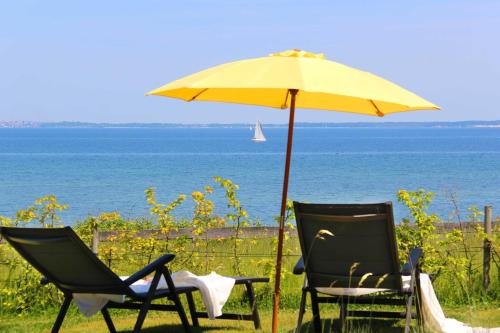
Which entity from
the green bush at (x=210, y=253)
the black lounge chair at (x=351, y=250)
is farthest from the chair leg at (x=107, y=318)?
the green bush at (x=210, y=253)

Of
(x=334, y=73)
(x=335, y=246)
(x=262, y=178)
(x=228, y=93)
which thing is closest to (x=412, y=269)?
(x=335, y=246)

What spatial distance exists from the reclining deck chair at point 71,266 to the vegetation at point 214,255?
1.94 metres

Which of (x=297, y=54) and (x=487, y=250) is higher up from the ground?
(x=297, y=54)

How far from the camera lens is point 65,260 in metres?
4.91

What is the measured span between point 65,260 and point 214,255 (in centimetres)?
365

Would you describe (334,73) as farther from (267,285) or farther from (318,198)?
(318,198)

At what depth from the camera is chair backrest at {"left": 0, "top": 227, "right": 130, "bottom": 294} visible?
475cm

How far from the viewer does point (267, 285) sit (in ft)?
24.7

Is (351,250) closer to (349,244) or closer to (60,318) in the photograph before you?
(349,244)

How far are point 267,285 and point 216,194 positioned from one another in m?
35.1

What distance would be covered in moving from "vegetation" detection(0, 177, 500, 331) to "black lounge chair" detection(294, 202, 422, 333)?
1.71m

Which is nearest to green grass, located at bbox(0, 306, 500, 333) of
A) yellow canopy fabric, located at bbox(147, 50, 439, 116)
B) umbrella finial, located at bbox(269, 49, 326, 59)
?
yellow canopy fabric, located at bbox(147, 50, 439, 116)

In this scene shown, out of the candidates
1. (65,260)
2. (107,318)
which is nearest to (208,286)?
(107,318)

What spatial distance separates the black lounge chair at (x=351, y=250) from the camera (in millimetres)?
5039
